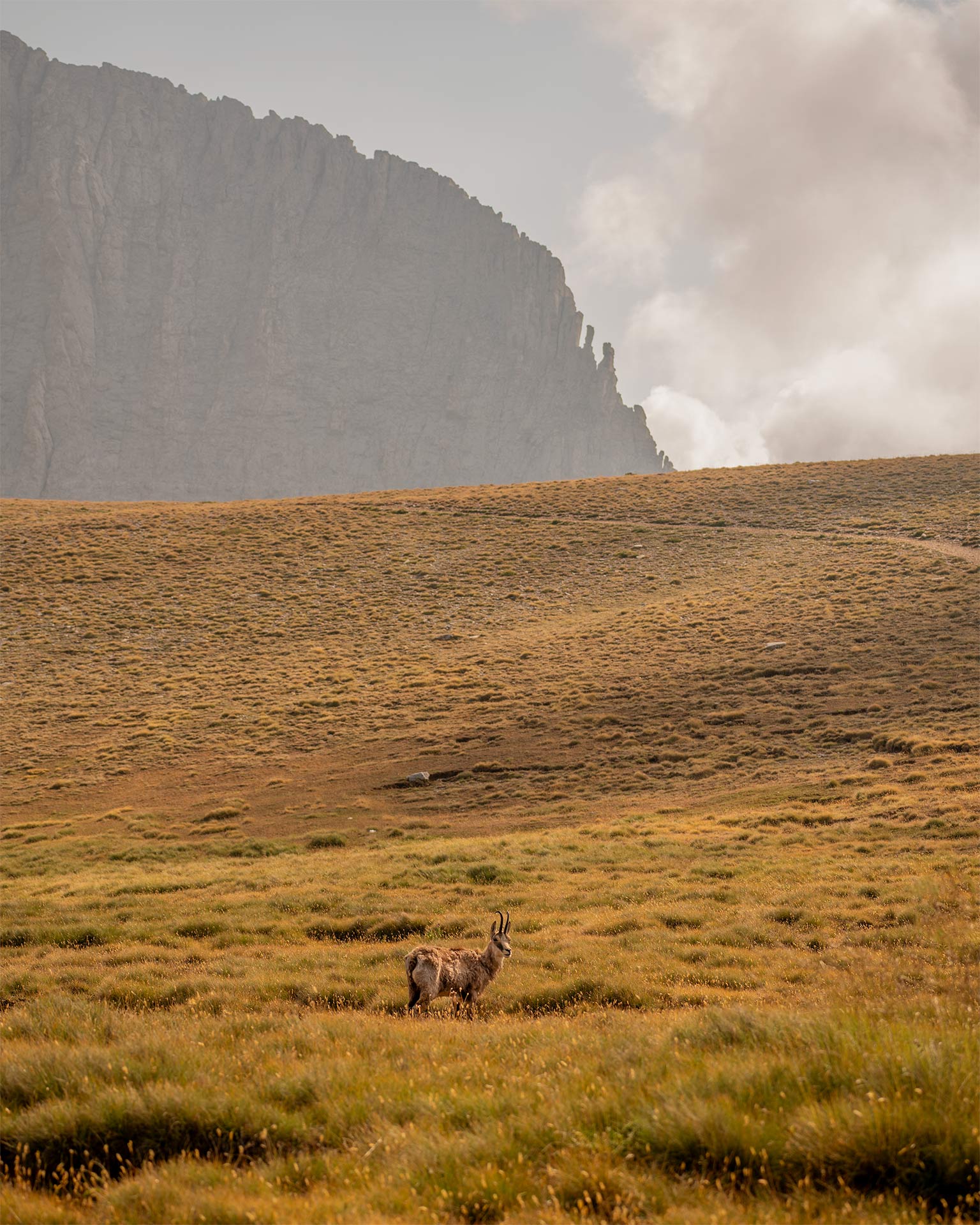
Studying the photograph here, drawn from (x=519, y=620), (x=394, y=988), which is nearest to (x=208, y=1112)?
(x=394, y=988)

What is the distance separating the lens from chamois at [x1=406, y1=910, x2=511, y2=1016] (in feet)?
30.9

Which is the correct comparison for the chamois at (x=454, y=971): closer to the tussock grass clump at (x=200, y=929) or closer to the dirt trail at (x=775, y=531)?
the tussock grass clump at (x=200, y=929)

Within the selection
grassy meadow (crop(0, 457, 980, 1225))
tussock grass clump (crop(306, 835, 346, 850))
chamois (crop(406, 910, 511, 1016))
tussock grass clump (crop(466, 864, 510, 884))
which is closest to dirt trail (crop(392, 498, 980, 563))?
grassy meadow (crop(0, 457, 980, 1225))

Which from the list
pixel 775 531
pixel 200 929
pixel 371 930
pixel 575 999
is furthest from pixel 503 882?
pixel 775 531

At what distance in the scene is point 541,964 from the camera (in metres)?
11.4

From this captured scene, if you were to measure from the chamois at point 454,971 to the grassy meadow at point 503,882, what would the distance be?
31 centimetres

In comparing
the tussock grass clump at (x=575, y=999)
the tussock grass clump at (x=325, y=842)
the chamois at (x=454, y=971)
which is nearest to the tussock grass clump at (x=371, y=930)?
the chamois at (x=454, y=971)

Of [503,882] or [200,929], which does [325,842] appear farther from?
[200,929]

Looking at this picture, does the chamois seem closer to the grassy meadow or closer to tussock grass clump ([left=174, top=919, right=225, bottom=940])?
the grassy meadow

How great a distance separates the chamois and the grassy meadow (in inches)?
12.2

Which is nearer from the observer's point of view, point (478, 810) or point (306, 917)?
point (306, 917)

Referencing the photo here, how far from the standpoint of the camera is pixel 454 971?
31.7 ft

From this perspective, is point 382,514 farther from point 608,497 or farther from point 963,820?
point 963,820

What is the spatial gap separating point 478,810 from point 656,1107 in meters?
20.9
